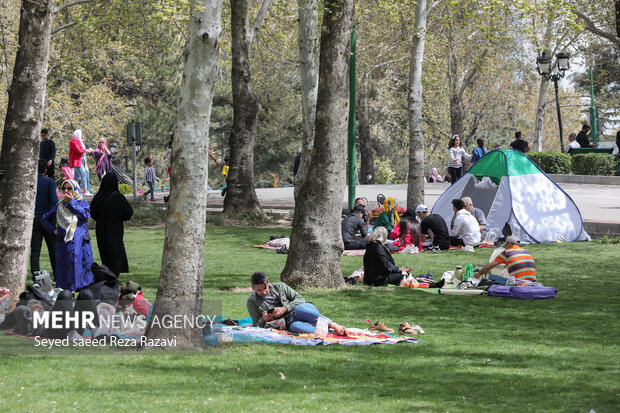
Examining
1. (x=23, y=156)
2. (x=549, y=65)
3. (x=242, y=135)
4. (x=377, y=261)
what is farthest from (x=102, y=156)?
(x=23, y=156)

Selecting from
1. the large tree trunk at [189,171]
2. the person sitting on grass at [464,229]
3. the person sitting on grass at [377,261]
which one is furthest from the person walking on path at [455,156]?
the large tree trunk at [189,171]

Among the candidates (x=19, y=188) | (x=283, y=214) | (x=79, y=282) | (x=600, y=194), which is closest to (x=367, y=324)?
(x=79, y=282)

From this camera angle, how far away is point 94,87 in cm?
4506

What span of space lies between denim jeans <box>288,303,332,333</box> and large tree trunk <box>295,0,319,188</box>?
4.86m

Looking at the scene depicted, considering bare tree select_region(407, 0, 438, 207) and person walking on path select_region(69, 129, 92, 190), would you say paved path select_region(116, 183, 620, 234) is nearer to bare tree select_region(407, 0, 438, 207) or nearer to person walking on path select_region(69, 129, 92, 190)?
bare tree select_region(407, 0, 438, 207)

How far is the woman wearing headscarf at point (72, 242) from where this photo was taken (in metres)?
11.8

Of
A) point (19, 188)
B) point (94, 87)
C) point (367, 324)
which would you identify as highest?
point (94, 87)

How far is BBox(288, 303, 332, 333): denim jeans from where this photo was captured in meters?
9.91

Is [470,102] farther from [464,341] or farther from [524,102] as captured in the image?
[464,341]

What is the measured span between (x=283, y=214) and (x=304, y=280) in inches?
476

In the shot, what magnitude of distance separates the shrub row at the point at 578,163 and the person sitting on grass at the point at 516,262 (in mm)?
20490

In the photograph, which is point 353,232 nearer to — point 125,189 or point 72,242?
point 72,242

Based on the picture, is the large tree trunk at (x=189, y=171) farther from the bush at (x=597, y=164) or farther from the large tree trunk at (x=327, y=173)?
the bush at (x=597, y=164)

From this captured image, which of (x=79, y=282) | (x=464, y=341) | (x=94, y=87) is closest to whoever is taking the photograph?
(x=464, y=341)
